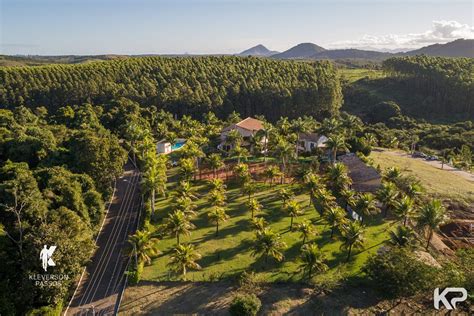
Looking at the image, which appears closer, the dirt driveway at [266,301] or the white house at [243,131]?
the dirt driveway at [266,301]

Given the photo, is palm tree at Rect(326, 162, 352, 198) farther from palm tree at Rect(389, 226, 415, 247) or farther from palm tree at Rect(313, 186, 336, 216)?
palm tree at Rect(389, 226, 415, 247)

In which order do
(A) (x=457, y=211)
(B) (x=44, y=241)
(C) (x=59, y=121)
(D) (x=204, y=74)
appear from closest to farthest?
(B) (x=44, y=241)
(A) (x=457, y=211)
(C) (x=59, y=121)
(D) (x=204, y=74)

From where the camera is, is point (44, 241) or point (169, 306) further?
point (169, 306)

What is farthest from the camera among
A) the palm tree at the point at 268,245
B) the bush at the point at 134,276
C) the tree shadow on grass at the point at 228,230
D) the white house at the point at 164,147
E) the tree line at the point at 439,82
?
the tree line at the point at 439,82

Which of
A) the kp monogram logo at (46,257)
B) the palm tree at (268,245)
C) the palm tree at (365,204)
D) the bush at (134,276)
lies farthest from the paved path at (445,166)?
the kp monogram logo at (46,257)

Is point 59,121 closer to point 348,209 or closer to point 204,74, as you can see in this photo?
point 204,74

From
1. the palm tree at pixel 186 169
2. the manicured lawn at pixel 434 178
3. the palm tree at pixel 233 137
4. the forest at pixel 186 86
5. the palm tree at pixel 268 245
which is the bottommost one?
the manicured lawn at pixel 434 178

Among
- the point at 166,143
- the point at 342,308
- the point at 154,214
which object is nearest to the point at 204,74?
the point at 166,143

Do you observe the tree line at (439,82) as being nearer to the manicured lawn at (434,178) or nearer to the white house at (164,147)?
the manicured lawn at (434,178)
